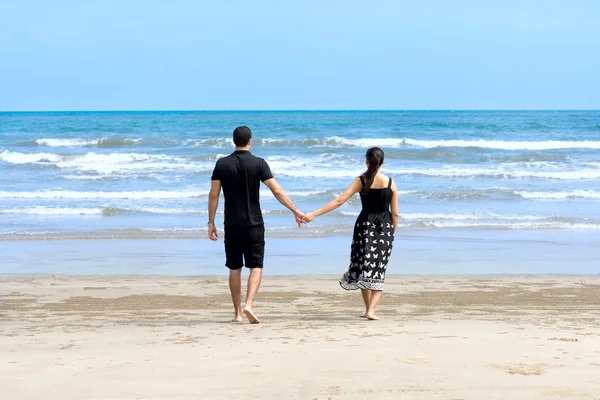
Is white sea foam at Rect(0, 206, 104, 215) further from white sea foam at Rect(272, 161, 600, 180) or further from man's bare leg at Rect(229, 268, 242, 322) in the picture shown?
man's bare leg at Rect(229, 268, 242, 322)

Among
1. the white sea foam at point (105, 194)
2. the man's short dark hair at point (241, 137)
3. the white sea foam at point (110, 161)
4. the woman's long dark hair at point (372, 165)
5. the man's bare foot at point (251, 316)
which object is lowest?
the white sea foam at point (110, 161)

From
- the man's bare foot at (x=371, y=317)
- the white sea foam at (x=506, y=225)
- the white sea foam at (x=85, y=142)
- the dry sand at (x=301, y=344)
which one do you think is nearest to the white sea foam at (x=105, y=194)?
the white sea foam at (x=506, y=225)

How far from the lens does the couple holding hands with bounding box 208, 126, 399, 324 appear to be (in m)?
6.30

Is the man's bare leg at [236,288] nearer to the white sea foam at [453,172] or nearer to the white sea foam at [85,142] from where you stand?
the white sea foam at [453,172]

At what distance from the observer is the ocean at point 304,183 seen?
13750 millimetres

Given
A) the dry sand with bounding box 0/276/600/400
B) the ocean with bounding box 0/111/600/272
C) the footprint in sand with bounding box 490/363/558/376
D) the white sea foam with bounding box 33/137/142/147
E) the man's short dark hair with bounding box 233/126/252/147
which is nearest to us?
the dry sand with bounding box 0/276/600/400

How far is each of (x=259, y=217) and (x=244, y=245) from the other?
241mm

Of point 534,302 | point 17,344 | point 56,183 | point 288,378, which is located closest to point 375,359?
point 288,378

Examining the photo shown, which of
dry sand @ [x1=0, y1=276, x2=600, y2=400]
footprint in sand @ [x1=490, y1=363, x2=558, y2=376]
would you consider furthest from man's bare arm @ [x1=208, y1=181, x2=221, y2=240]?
footprint in sand @ [x1=490, y1=363, x2=558, y2=376]

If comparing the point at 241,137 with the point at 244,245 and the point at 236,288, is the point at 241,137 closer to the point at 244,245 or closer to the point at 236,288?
the point at 244,245

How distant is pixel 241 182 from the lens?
6.29m

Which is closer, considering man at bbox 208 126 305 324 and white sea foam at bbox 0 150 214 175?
man at bbox 208 126 305 324

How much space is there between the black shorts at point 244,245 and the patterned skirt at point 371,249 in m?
0.75

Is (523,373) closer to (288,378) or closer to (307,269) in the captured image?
(288,378)
